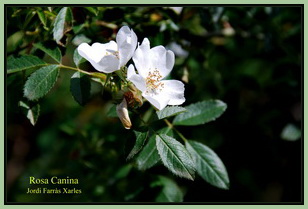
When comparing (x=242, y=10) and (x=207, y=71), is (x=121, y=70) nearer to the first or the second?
(x=242, y=10)

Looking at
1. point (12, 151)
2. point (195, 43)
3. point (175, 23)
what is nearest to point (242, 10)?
point (195, 43)

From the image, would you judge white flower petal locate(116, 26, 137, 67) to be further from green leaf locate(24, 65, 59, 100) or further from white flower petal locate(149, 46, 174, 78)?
green leaf locate(24, 65, 59, 100)

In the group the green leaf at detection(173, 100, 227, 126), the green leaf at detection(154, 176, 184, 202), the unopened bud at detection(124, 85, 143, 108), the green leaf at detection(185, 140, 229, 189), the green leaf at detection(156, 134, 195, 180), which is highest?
the unopened bud at detection(124, 85, 143, 108)

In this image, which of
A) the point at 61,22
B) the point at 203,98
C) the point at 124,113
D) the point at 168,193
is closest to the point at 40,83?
the point at 61,22

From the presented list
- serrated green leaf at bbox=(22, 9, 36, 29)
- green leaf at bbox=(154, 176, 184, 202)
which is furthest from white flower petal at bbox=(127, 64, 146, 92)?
green leaf at bbox=(154, 176, 184, 202)

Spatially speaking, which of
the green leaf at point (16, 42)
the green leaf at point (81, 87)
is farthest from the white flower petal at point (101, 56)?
the green leaf at point (16, 42)

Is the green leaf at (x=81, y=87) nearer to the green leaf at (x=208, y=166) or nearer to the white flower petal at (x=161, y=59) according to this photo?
the white flower petal at (x=161, y=59)
